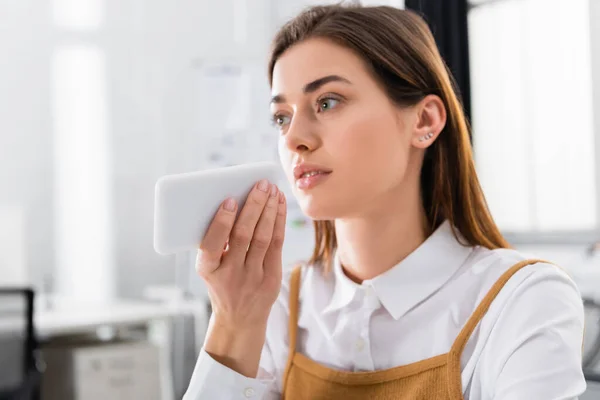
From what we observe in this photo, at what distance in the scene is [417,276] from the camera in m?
1.15

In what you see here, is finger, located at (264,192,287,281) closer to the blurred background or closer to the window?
the blurred background

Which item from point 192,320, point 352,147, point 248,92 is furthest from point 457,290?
point 192,320

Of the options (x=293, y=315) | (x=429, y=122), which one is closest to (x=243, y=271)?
(x=293, y=315)

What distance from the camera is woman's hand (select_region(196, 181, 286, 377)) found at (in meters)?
1.02

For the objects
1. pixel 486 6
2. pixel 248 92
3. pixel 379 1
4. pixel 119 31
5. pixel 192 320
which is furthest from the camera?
pixel 119 31

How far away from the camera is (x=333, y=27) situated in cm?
113

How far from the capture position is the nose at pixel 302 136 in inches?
42.7

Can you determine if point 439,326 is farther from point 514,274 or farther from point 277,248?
point 277,248

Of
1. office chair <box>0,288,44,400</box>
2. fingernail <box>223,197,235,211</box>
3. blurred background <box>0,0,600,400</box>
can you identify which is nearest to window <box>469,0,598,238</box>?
blurred background <box>0,0,600,400</box>

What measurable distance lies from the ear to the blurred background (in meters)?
0.84

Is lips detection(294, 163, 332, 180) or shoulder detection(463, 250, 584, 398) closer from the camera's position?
shoulder detection(463, 250, 584, 398)

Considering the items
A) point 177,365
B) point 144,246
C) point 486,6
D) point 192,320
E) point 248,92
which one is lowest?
point 177,365

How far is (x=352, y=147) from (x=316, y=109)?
8 cm

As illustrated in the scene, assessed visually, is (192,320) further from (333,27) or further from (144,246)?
(333,27)
